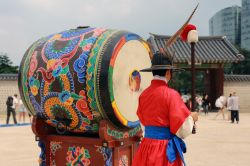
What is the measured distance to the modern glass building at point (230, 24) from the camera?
2454 inches

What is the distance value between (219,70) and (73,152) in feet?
62.0

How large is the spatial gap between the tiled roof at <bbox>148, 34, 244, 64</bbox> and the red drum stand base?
17053 millimetres

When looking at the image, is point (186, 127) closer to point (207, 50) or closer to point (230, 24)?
point (207, 50)

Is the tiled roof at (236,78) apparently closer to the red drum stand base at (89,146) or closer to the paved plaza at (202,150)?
the paved plaza at (202,150)

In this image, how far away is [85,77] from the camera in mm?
3812

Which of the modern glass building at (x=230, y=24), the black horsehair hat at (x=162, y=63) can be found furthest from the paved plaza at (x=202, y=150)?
the modern glass building at (x=230, y=24)

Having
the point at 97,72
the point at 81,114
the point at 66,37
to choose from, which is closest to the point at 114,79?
the point at 97,72

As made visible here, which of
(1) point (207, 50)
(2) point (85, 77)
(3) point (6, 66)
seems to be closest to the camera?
(2) point (85, 77)

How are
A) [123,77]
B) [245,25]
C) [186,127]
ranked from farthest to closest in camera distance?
[245,25], [123,77], [186,127]

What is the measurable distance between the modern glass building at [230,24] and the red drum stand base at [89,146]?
192ft

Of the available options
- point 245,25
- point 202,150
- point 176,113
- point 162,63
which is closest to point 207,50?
point 202,150

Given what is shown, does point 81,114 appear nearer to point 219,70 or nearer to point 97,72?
point 97,72

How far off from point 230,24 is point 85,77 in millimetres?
65829

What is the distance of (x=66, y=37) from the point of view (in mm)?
4219
